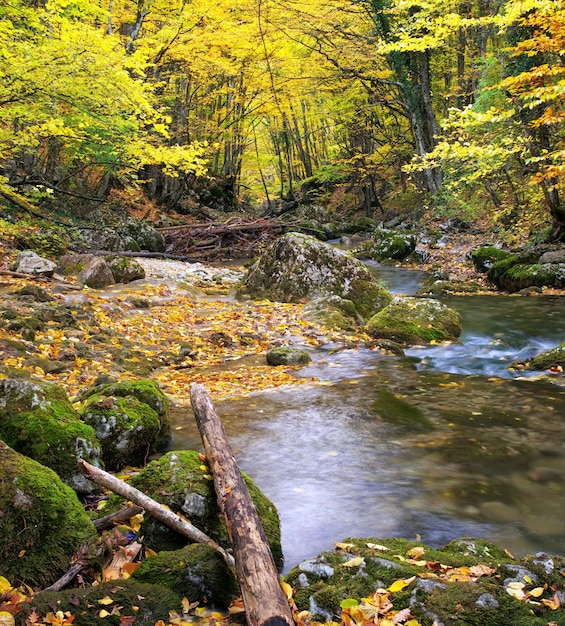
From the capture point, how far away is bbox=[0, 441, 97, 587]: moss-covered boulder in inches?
104

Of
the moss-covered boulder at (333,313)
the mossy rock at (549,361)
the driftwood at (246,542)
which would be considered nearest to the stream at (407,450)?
the mossy rock at (549,361)

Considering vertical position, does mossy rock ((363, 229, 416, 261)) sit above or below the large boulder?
below

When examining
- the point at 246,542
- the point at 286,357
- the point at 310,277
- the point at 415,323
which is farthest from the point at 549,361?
the point at 246,542

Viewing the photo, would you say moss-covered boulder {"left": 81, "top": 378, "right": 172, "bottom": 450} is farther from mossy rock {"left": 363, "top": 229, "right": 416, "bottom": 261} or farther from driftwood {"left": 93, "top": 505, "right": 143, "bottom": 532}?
mossy rock {"left": 363, "top": 229, "right": 416, "bottom": 261}

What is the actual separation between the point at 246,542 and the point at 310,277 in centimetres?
996

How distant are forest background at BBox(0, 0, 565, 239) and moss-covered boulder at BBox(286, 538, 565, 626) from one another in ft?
24.5

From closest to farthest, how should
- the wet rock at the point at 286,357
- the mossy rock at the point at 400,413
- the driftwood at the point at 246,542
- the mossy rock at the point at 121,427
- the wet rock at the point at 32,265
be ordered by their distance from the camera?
1. the driftwood at the point at 246,542
2. the mossy rock at the point at 121,427
3. the mossy rock at the point at 400,413
4. the wet rock at the point at 286,357
5. the wet rock at the point at 32,265

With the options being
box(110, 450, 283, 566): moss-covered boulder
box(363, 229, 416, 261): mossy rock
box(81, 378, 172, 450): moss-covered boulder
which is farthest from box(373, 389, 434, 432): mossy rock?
box(363, 229, 416, 261): mossy rock

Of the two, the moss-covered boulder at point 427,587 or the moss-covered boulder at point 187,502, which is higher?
the moss-covered boulder at point 187,502

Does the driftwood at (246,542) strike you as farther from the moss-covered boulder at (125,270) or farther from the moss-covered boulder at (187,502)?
the moss-covered boulder at (125,270)

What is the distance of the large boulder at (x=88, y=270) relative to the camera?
12172mm

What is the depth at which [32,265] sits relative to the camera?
11430 mm

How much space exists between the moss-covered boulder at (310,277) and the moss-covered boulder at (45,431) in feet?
28.1

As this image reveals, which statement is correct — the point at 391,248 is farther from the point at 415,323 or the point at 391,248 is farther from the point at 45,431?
the point at 45,431
